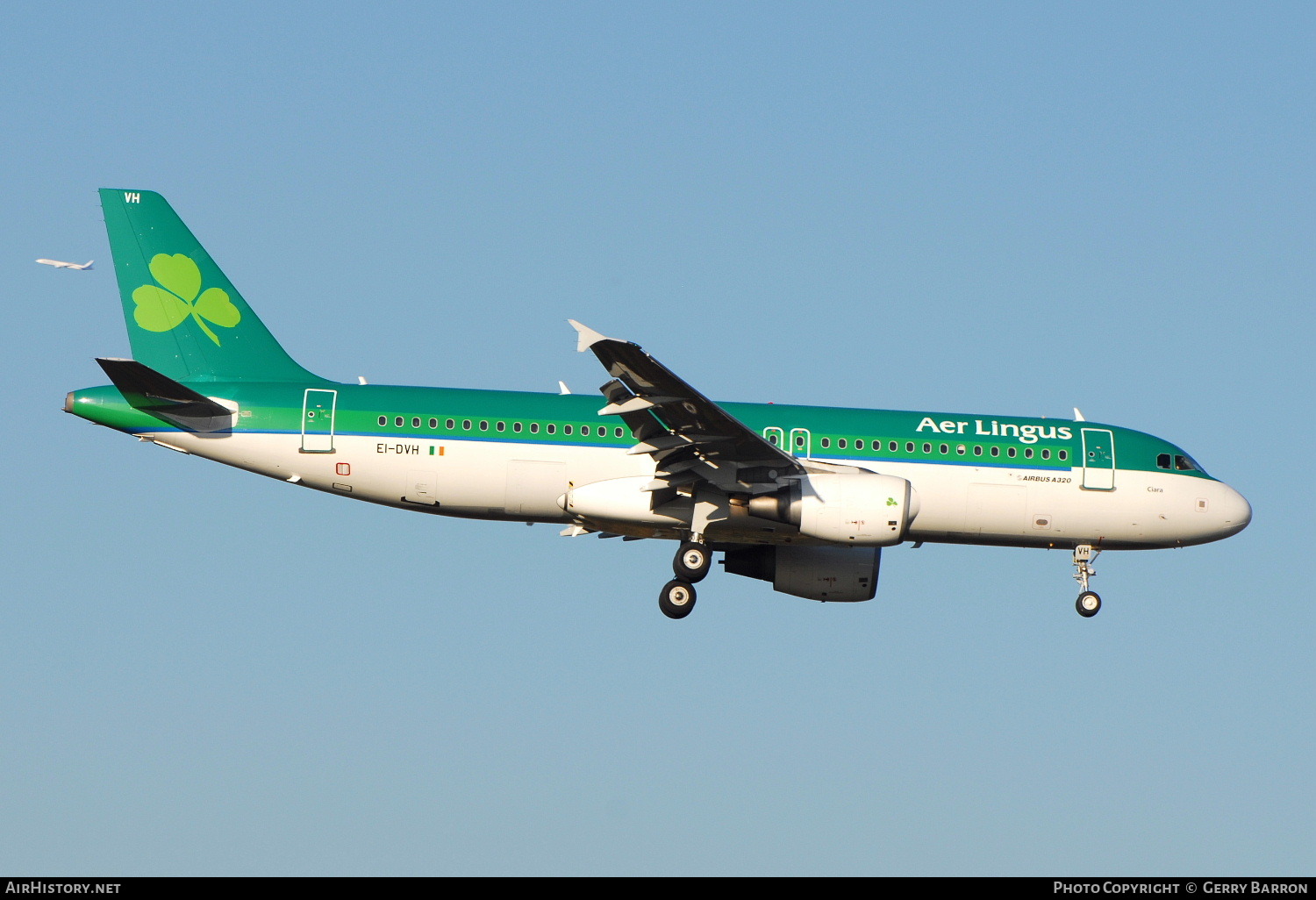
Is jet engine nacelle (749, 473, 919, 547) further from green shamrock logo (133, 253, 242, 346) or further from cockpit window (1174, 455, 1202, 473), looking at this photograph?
green shamrock logo (133, 253, 242, 346)

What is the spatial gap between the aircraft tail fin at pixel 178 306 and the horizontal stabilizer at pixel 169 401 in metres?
1.40

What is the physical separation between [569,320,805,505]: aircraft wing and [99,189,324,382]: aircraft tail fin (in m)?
7.44

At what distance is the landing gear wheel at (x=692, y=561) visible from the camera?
31297 millimetres

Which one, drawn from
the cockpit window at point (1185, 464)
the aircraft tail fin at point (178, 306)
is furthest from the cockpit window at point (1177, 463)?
the aircraft tail fin at point (178, 306)

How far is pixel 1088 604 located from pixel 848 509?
668 cm

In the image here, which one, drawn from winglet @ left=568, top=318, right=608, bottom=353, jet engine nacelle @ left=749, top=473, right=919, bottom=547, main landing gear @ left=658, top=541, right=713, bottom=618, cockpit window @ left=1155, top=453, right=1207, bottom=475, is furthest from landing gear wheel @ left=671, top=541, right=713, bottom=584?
cockpit window @ left=1155, top=453, right=1207, bottom=475

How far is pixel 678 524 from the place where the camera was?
31.4 metres

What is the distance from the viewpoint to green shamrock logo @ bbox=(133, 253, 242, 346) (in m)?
32.8

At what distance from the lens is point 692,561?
31.3m

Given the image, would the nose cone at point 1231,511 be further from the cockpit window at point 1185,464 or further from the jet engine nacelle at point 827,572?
the jet engine nacelle at point 827,572

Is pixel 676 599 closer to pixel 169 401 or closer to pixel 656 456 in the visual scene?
pixel 656 456

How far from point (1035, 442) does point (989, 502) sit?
1758 mm
